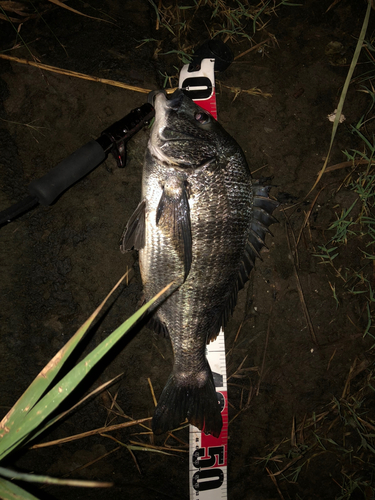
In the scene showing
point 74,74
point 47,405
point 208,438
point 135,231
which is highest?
point 74,74

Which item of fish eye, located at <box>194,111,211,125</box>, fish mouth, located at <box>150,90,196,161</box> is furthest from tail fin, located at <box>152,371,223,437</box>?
fish eye, located at <box>194,111,211,125</box>

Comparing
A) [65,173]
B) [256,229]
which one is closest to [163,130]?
[65,173]

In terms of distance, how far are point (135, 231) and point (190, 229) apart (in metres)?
0.43

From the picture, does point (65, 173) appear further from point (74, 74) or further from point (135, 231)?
point (74, 74)

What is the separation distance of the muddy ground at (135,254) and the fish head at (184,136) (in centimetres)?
50

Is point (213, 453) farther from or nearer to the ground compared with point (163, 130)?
nearer to the ground

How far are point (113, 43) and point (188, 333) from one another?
246 cm

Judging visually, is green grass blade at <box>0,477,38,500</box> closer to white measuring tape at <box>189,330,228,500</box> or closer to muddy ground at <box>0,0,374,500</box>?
muddy ground at <box>0,0,374,500</box>

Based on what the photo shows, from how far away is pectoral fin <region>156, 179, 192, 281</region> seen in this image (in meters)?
2.13

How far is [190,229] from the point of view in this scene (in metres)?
2.15

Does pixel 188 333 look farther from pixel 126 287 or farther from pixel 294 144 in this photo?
pixel 294 144

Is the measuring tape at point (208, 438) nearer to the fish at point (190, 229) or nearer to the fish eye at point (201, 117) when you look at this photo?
the fish at point (190, 229)

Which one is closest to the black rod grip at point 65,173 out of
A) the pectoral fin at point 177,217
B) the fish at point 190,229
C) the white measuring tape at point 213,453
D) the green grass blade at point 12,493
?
the fish at point 190,229

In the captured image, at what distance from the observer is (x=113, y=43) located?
2656 mm
